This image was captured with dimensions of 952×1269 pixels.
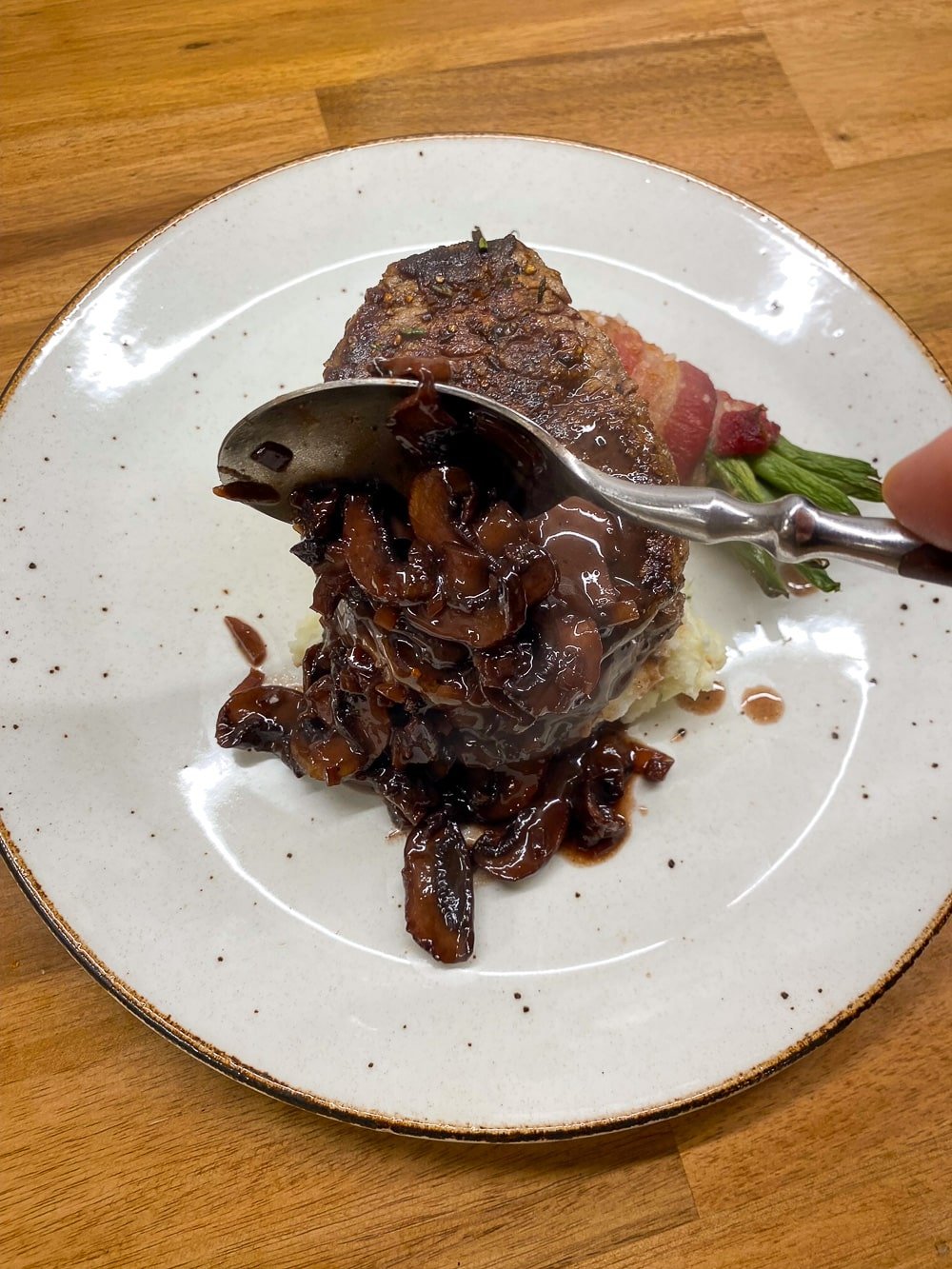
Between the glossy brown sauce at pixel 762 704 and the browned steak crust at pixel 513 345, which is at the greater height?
the browned steak crust at pixel 513 345

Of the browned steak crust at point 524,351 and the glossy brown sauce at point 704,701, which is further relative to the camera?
the glossy brown sauce at point 704,701

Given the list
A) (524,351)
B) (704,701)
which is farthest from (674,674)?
(524,351)

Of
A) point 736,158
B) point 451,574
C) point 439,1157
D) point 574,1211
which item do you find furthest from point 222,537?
point 736,158

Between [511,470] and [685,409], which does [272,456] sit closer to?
[511,470]

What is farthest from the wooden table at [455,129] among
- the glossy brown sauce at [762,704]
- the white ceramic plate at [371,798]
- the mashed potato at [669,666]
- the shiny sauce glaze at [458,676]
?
the mashed potato at [669,666]

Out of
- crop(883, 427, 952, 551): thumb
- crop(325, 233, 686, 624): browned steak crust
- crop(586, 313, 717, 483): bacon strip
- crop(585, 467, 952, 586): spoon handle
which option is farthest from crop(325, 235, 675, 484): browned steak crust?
crop(883, 427, 952, 551): thumb

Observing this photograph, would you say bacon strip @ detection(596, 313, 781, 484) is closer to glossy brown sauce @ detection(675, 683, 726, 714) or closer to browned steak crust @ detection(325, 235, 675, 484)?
browned steak crust @ detection(325, 235, 675, 484)

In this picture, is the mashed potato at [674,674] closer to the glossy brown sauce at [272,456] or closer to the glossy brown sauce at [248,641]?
the glossy brown sauce at [248,641]
